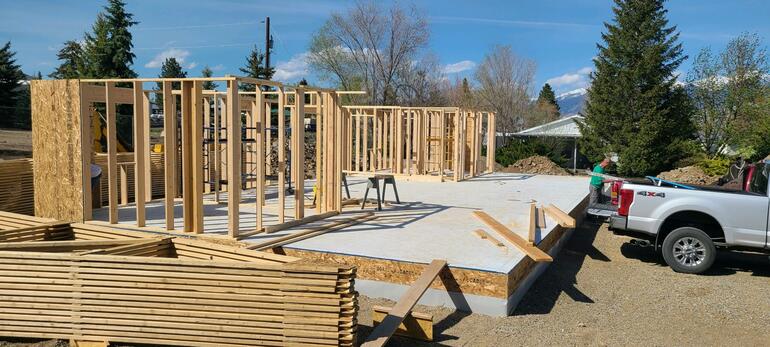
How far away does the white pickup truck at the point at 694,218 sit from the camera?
7.20 metres

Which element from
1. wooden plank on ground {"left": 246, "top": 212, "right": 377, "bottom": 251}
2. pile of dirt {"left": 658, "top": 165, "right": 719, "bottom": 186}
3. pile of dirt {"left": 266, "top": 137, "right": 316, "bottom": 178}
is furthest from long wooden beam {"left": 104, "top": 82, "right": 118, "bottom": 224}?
pile of dirt {"left": 658, "top": 165, "right": 719, "bottom": 186}

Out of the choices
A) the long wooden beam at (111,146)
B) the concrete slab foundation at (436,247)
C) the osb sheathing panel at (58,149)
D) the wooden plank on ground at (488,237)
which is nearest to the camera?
the concrete slab foundation at (436,247)

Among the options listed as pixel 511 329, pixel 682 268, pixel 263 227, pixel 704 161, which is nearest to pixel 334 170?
pixel 263 227

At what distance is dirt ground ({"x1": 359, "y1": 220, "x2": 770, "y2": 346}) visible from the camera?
514cm

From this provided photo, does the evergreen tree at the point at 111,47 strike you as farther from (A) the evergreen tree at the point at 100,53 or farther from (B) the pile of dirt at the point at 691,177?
(B) the pile of dirt at the point at 691,177

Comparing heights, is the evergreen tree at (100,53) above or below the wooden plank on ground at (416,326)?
above

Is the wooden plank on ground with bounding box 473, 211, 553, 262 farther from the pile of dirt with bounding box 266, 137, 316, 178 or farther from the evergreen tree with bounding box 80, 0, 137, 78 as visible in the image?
the evergreen tree with bounding box 80, 0, 137, 78

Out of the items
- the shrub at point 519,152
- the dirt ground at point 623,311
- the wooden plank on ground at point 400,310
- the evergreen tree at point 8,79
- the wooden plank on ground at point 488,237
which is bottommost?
the dirt ground at point 623,311

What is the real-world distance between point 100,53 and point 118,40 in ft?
4.07

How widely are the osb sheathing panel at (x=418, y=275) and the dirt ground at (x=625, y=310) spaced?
0.85ft

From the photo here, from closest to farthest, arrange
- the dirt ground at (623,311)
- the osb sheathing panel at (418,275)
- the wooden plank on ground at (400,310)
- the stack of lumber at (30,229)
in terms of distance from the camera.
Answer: the wooden plank on ground at (400,310), the dirt ground at (623,311), the osb sheathing panel at (418,275), the stack of lumber at (30,229)

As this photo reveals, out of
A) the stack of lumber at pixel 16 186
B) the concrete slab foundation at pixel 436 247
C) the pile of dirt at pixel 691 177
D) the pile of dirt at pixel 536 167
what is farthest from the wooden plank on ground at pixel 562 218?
the pile of dirt at pixel 536 167

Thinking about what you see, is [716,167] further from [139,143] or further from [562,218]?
[139,143]

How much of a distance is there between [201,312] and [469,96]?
142 feet
